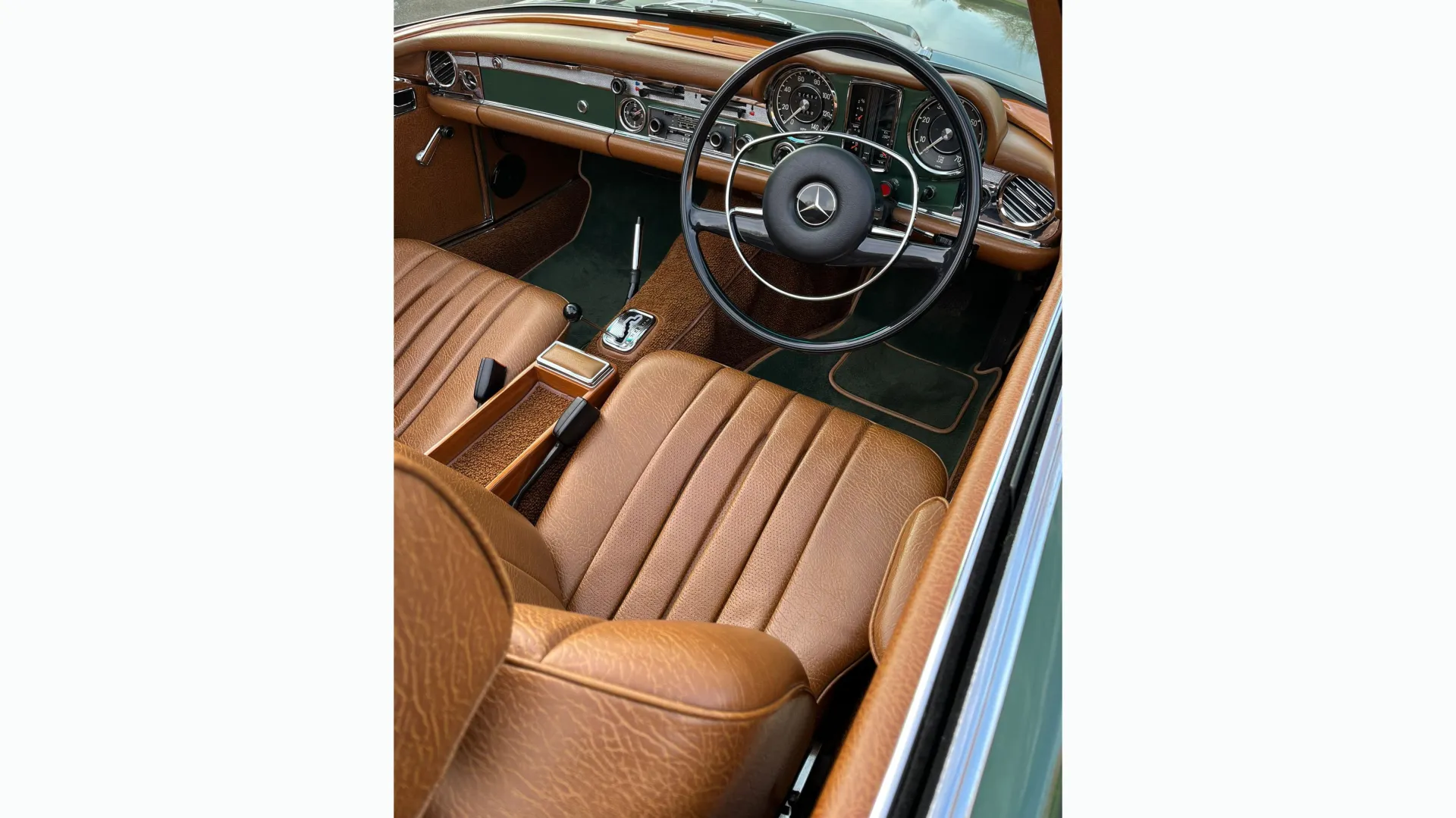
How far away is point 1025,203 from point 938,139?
0.22 m

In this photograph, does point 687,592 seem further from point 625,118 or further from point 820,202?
point 625,118

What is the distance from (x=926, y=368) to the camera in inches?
81.4

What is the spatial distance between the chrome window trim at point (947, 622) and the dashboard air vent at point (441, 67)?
1.87 m

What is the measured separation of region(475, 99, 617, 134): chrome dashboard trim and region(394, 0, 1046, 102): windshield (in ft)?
1.16

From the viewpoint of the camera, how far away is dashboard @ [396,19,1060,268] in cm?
151

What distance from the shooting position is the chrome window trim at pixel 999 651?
1.68ft

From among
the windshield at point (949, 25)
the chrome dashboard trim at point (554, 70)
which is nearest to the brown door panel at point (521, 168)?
the chrome dashboard trim at point (554, 70)

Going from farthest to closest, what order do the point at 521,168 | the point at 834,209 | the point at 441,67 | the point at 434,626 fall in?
the point at 521,168 < the point at 441,67 < the point at 834,209 < the point at 434,626

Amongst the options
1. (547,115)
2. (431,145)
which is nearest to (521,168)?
(431,145)

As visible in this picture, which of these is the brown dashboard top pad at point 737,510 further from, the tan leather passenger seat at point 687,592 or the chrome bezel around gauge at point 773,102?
the chrome bezel around gauge at point 773,102

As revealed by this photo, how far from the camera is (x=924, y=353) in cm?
209
